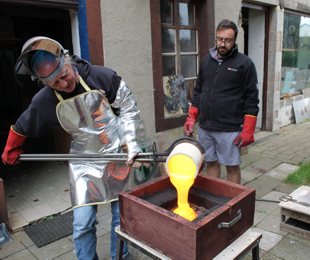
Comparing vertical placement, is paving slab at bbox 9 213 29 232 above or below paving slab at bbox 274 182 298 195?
above

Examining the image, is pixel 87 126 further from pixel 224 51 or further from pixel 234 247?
pixel 224 51

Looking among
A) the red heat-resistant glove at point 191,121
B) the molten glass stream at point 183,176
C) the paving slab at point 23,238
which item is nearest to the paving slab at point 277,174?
the red heat-resistant glove at point 191,121

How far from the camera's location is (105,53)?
380 centimetres

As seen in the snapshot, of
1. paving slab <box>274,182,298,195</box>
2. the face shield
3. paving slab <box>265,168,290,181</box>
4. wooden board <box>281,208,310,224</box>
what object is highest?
the face shield

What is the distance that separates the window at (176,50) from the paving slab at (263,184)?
1.58m

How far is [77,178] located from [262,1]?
6262mm

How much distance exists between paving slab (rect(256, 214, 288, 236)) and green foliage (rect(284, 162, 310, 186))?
1.23 meters

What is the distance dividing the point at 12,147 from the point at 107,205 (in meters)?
1.82

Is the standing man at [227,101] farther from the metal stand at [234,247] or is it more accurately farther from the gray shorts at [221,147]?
the metal stand at [234,247]

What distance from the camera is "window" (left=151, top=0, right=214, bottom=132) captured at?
14.8ft

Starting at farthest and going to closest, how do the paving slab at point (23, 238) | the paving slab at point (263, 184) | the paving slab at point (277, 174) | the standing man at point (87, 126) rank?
the paving slab at point (277, 174), the paving slab at point (263, 184), the paving slab at point (23, 238), the standing man at point (87, 126)

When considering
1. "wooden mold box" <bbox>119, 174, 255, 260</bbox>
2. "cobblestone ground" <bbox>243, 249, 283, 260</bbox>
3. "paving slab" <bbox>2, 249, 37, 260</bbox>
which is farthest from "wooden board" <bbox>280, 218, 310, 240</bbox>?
"paving slab" <bbox>2, 249, 37, 260</bbox>

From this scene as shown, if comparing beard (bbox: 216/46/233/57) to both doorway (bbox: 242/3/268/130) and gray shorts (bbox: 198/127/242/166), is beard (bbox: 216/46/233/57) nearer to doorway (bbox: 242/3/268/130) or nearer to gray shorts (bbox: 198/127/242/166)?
gray shorts (bbox: 198/127/242/166)

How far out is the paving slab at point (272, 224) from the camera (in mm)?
3073
